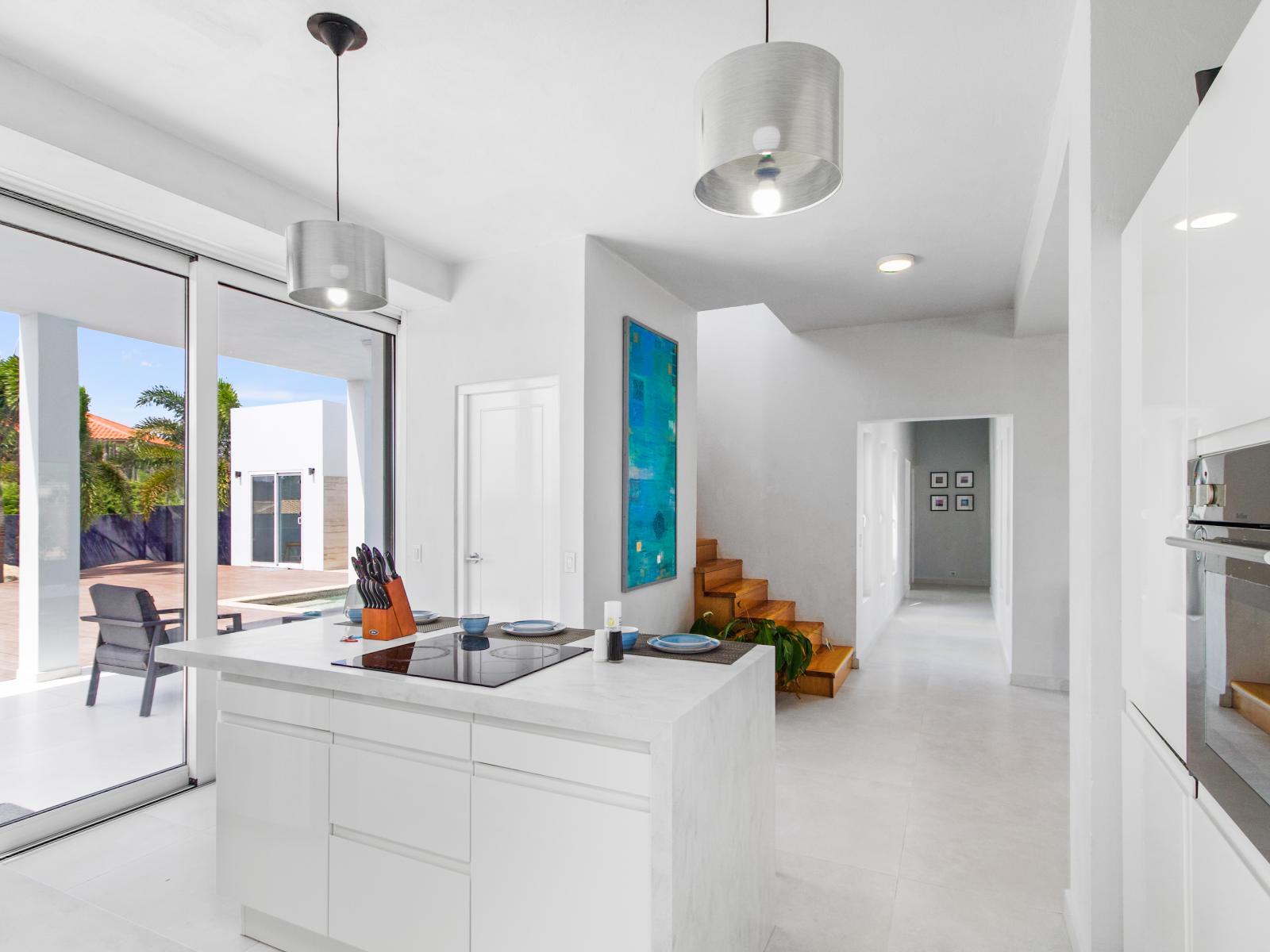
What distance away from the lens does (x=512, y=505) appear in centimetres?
416

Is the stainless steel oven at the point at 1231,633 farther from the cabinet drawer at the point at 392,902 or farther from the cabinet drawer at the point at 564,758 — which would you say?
the cabinet drawer at the point at 392,902

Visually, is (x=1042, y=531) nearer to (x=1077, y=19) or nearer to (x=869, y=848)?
(x=869, y=848)

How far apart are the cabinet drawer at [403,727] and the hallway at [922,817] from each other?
1.25m

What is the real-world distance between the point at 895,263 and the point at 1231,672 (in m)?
3.62

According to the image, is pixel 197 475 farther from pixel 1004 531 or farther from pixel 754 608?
pixel 1004 531

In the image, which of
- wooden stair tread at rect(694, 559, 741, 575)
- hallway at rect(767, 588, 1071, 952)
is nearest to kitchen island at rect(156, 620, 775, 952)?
hallway at rect(767, 588, 1071, 952)

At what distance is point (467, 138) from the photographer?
2867mm

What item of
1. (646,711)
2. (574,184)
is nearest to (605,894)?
(646,711)

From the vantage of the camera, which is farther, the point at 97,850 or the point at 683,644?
the point at 97,850

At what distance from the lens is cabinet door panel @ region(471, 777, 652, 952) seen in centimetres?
165

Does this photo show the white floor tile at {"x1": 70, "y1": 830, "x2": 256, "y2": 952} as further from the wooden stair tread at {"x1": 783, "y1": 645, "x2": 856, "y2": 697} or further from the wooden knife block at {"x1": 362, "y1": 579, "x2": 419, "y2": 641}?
the wooden stair tread at {"x1": 783, "y1": 645, "x2": 856, "y2": 697}

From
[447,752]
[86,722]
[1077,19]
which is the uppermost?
[1077,19]

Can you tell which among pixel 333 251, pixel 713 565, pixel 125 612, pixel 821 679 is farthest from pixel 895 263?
pixel 125 612

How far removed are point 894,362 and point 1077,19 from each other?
377 cm
